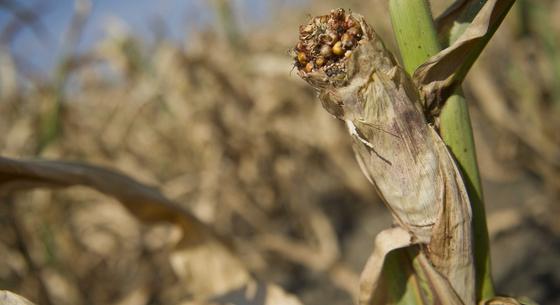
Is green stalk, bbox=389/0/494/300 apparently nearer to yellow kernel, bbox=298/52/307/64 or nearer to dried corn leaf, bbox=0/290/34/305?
yellow kernel, bbox=298/52/307/64

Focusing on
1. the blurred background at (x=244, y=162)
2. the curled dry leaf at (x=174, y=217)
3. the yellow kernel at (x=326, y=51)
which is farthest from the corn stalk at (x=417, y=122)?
the blurred background at (x=244, y=162)

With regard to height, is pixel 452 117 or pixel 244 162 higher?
pixel 244 162

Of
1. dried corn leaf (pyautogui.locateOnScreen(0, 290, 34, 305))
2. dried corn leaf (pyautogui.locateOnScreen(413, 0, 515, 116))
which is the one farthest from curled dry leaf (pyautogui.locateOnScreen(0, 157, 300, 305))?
dried corn leaf (pyautogui.locateOnScreen(413, 0, 515, 116))

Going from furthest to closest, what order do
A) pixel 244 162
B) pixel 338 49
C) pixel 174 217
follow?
pixel 244 162 < pixel 174 217 < pixel 338 49

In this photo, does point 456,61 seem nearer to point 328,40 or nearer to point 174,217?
point 328,40

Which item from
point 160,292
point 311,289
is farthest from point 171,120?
point 311,289

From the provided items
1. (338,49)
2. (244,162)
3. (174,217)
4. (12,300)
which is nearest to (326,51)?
(338,49)

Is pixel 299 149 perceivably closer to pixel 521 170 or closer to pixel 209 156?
pixel 209 156
